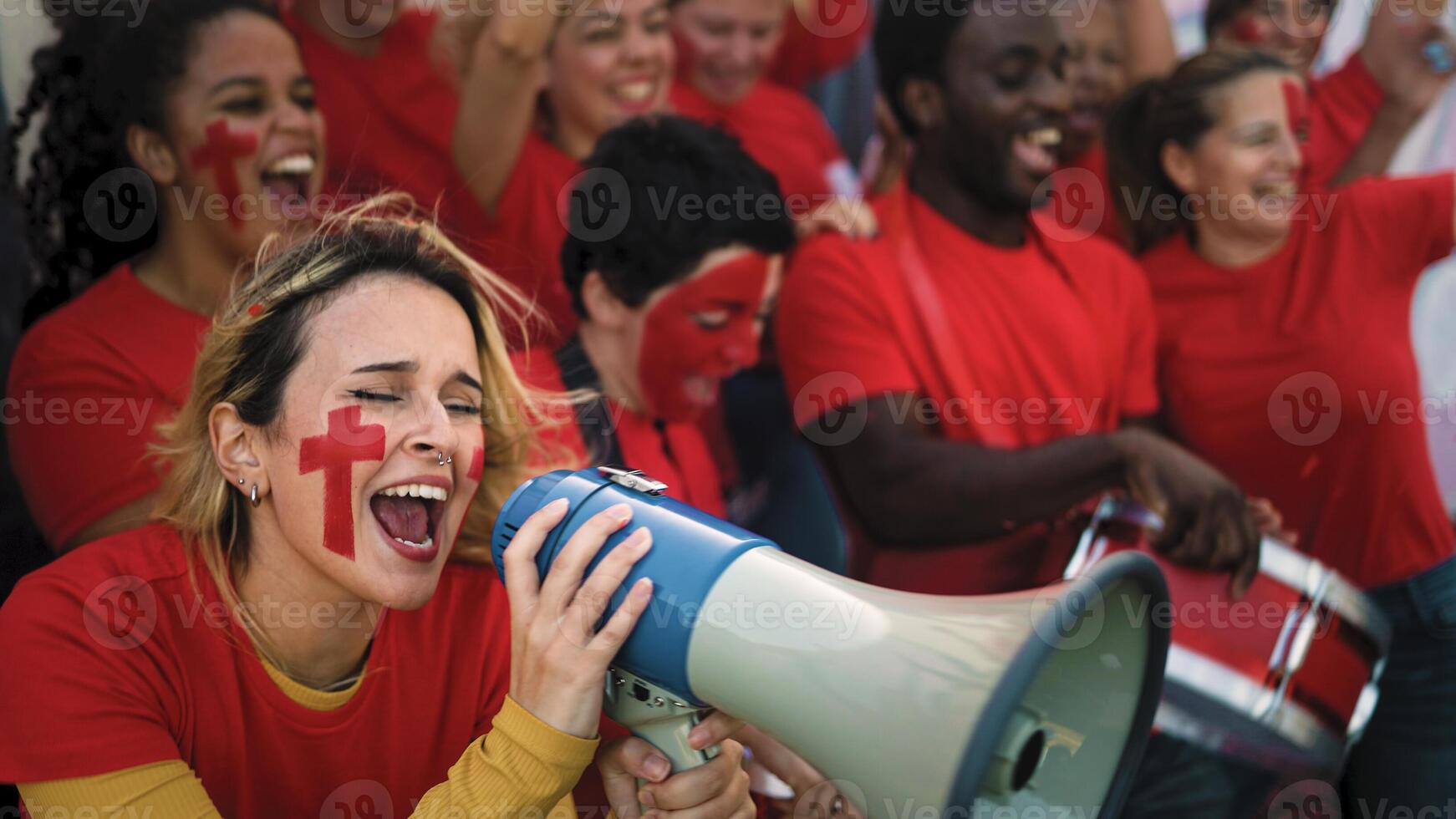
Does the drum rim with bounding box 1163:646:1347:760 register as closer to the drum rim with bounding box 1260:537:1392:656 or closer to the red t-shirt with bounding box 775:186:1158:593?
the drum rim with bounding box 1260:537:1392:656

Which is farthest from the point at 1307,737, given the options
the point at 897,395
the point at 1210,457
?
the point at 897,395

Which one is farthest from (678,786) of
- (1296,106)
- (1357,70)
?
(1357,70)

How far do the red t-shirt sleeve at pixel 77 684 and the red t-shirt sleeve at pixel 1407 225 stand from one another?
239cm

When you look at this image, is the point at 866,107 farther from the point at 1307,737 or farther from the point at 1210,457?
the point at 1307,737

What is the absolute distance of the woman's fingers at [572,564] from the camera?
4.55 feet

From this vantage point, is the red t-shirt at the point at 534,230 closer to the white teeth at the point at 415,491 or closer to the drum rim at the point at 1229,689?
the white teeth at the point at 415,491

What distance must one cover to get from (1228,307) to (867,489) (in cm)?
89

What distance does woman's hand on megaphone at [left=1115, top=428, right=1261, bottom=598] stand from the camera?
229 cm

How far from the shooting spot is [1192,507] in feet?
7.88

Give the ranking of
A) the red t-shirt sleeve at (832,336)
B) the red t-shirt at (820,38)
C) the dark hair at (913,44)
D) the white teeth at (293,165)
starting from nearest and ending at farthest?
the white teeth at (293,165) < the red t-shirt sleeve at (832,336) < the dark hair at (913,44) < the red t-shirt at (820,38)

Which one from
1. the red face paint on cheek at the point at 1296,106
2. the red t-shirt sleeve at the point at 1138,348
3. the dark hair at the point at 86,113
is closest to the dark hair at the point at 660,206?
the dark hair at the point at 86,113

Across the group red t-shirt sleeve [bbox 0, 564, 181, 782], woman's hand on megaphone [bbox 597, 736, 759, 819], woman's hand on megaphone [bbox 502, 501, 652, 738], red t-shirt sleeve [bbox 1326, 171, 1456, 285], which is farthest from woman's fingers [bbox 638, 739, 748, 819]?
red t-shirt sleeve [bbox 1326, 171, 1456, 285]

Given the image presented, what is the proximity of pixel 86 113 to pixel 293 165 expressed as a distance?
316 mm

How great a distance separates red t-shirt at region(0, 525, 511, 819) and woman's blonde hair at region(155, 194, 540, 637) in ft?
0.15
